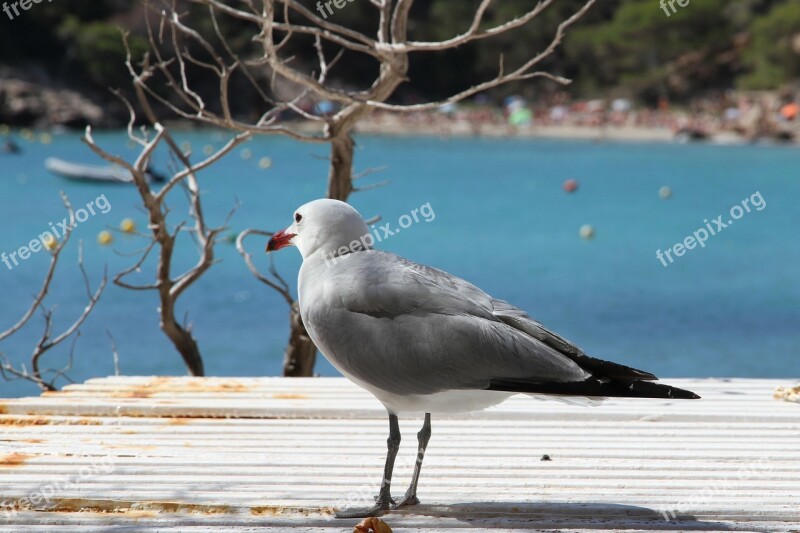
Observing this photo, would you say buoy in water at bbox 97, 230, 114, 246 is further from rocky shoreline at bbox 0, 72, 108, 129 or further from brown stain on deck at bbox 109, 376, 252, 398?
rocky shoreline at bbox 0, 72, 108, 129

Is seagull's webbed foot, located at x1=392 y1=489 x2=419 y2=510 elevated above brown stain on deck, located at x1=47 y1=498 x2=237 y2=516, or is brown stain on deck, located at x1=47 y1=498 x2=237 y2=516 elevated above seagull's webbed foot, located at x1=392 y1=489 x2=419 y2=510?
seagull's webbed foot, located at x1=392 y1=489 x2=419 y2=510

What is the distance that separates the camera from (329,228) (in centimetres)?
276

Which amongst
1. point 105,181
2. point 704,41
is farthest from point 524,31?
point 105,181

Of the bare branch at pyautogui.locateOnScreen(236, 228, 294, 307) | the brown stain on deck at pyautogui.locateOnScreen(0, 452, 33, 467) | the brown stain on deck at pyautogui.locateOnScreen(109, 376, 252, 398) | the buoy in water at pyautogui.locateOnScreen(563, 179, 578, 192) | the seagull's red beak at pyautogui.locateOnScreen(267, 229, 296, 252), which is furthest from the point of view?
the buoy in water at pyautogui.locateOnScreen(563, 179, 578, 192)

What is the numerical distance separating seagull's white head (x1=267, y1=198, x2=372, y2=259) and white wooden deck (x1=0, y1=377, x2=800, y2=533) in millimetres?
618

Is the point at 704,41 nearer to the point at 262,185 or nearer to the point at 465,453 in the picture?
the point at 262,185

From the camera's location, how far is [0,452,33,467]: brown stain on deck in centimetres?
303

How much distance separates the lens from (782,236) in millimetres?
21016

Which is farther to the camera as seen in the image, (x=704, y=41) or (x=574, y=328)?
(x=704, y=41)

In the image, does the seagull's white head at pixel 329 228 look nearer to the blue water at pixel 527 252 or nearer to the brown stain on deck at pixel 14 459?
the brown stain on deck at pixel 14 459

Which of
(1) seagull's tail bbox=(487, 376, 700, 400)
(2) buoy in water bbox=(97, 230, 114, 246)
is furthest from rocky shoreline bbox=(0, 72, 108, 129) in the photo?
(1) seagull's tail bbox=(487, 376, 700, 400)

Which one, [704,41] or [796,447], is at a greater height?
[704,41]

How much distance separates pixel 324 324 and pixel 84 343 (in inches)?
373

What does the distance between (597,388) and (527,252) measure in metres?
16.5
